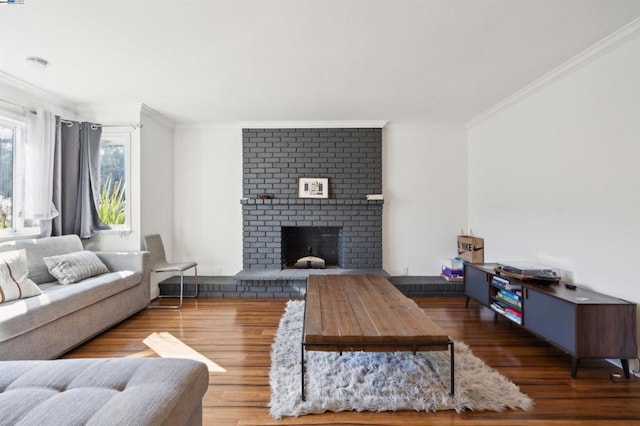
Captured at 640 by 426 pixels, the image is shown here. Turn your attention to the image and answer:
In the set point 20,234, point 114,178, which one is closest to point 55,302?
point 20,234

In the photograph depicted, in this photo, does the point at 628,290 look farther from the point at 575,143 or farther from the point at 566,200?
the point at 575,143

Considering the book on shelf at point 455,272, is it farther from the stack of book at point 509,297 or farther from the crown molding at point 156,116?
the crown molding at point 156,116

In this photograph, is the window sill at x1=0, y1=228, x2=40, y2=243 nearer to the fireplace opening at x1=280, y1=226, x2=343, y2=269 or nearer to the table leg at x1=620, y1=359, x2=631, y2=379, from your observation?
the fireplace opening at x1=280, y1=226, x2=343, y2=269

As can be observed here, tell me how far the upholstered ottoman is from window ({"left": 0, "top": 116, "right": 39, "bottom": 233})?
240 centimetres

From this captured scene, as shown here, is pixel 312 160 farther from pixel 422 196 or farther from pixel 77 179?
pixel 77 179

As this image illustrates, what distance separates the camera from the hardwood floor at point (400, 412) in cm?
159

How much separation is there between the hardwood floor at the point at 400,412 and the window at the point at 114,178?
1.29m

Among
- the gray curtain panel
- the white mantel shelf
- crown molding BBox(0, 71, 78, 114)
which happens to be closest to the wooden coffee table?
the white mantel shelf

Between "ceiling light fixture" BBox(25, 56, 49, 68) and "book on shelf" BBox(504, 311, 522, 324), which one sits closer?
"ceiling light fixture" BBox(25, 56, 49, 68)

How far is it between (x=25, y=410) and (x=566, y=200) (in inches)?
143

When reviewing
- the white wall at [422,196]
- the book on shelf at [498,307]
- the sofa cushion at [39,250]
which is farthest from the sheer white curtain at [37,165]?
the book on shelf at [498,307]

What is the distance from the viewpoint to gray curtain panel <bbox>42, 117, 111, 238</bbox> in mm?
3135

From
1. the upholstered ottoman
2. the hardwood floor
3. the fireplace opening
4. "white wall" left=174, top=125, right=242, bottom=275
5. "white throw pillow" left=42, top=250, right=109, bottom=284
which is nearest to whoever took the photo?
the upholstered ottoman

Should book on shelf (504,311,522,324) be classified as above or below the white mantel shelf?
below
